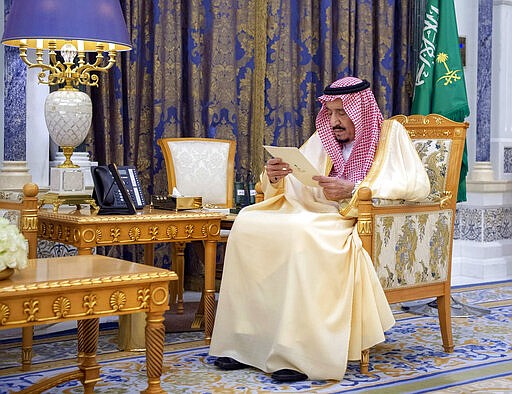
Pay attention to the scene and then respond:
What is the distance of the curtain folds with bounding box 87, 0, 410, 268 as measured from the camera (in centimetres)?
586

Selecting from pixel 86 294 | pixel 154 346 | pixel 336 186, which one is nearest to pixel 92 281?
pixel 86 294

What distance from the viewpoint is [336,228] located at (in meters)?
4.14

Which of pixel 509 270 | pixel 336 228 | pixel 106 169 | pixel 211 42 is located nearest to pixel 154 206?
pixel 106 169

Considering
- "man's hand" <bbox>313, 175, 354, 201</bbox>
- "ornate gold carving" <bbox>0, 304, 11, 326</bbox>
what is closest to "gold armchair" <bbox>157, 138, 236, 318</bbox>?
"man's hand" <bbox>313, 175, 354, 201</bbox>

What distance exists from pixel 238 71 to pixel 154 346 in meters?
3.67

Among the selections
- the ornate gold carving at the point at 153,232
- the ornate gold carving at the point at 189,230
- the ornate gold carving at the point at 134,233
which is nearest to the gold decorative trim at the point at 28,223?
the ornate gold carving at the point at 134,233

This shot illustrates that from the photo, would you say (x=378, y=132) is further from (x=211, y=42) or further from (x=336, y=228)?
(x=211, y=42)

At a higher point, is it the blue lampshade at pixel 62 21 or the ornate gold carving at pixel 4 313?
the blue lampshade at pixel 62 21

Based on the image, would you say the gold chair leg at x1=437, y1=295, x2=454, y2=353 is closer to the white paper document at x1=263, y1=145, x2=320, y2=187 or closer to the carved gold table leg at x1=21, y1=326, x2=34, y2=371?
the white paper document at x1=263, y1=145, x2=320, y2=187

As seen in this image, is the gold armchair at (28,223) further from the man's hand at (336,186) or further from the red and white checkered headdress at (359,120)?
the red and white checkered headdress at (359,120)

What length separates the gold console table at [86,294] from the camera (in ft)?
8.92

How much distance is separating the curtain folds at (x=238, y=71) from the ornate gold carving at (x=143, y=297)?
2829 millimetres

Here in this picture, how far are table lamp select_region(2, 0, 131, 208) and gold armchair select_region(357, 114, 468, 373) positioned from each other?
1568 mm

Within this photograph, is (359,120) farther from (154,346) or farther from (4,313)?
(4,313)
